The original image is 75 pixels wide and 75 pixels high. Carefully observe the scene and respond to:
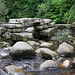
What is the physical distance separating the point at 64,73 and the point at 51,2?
8.45 metres

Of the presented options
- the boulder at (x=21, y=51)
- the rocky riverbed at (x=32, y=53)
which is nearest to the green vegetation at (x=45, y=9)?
the rocky riverbed at (x=32, y=53)

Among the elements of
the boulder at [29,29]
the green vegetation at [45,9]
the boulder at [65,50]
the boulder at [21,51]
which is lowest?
the boulder at [65,50]

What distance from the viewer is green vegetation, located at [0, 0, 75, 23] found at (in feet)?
33.5

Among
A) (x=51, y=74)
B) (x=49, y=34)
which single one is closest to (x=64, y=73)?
(x=51, y=74)

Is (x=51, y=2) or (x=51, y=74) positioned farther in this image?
(x=51, y=2)

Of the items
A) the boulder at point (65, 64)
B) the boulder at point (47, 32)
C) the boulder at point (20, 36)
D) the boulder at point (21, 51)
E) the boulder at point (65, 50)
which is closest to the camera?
the boulder at point (65, 64)

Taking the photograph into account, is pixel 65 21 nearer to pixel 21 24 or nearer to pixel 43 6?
pixel 43 6

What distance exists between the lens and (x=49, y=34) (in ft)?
25.2

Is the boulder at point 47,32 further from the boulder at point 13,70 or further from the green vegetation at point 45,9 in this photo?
the boulder at point 13,70

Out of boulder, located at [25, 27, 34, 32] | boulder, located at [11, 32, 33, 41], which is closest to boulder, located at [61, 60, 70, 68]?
boulder, located at [11, 32, 33, 41]

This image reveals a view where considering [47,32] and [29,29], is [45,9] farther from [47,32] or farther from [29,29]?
[29,29]

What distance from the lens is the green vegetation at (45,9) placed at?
1020 cm

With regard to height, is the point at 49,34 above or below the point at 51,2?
below

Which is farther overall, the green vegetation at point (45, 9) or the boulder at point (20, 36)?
the green vegetation at point (45, 9)
